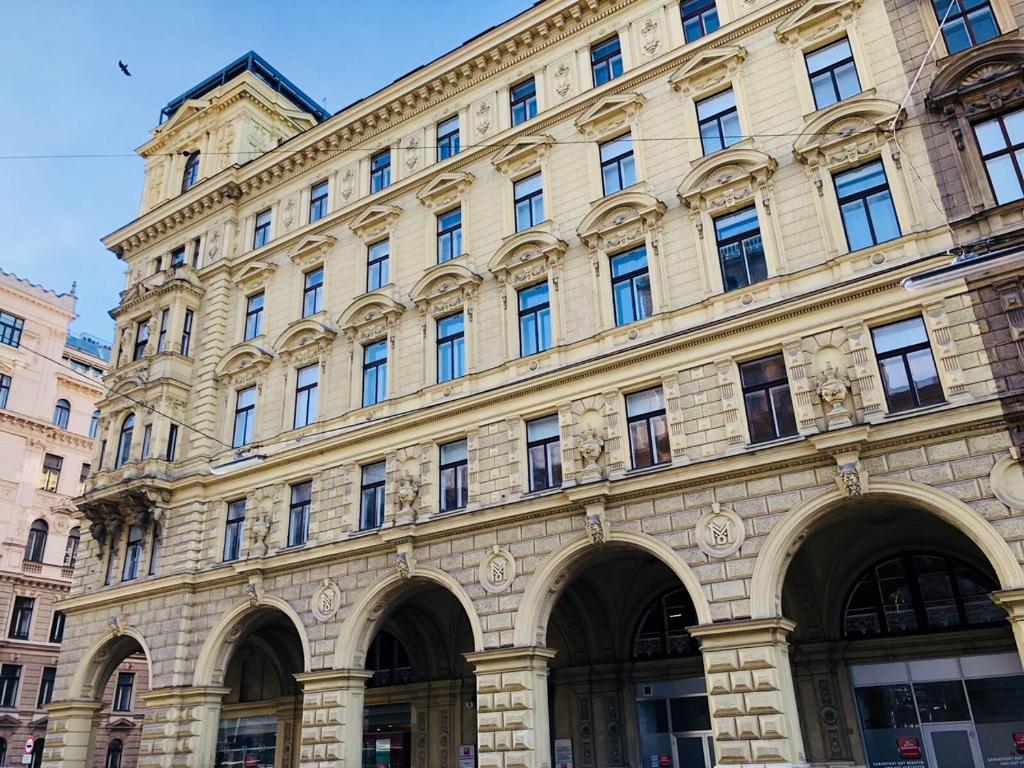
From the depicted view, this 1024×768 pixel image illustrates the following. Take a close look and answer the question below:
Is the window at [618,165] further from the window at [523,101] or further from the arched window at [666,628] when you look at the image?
the arched window at [666,628]

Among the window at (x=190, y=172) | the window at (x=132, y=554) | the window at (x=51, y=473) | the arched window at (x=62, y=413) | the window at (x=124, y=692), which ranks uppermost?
the window at (x=190, y=172)

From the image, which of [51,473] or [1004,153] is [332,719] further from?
[51,473]

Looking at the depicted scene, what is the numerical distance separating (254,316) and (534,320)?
40.7 ft

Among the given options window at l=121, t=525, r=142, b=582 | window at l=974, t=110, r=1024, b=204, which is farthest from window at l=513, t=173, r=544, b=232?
window at l=121, t=525, r=142, b=582

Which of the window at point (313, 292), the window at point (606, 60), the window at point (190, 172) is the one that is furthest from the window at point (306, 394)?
the window at point (190, 172)

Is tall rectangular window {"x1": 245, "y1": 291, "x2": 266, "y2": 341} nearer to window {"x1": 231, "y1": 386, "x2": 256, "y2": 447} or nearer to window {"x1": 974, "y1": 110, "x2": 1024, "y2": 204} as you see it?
window {"x1": 231, "y1": 386, "x2": 256, "y2": 447}

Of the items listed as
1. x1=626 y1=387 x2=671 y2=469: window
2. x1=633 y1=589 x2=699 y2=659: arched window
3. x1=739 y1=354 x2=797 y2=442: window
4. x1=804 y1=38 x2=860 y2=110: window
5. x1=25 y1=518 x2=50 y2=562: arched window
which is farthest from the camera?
x1=25 y1=518 x2=50 y2=562: arched window

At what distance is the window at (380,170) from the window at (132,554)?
1436 centimetres

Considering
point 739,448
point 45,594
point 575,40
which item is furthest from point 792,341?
point 45,594

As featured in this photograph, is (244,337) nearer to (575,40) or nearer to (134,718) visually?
(575,40)

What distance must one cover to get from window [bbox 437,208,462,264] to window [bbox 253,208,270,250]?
8384mm

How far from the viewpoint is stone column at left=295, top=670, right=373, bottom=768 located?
70.4 feet

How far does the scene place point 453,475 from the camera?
75.1 feet

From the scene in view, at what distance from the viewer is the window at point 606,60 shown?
24984 mm
